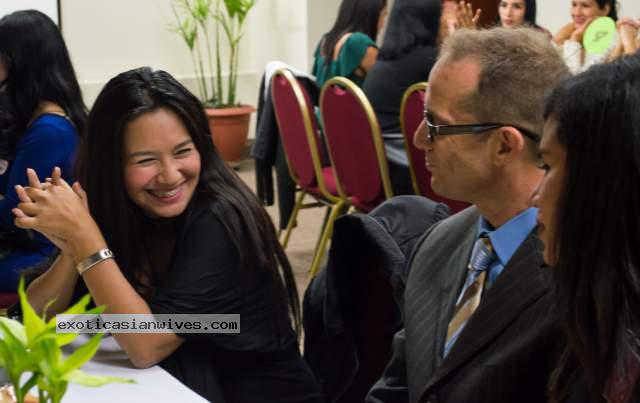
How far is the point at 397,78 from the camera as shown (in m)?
4.29

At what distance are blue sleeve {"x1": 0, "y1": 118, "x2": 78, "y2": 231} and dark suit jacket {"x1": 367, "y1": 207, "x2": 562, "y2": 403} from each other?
4.91 feet

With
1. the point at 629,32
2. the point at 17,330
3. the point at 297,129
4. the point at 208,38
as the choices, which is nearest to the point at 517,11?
the point at 629,32

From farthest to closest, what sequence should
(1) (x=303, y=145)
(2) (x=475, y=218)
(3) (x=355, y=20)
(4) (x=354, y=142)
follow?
1. (3) (x=355, y=20)
2. (1) (x=303, y=145)
3. (4) (x=354, y=142)
4. (2) (x=475, y=218)

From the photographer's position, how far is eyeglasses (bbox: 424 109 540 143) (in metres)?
1.62

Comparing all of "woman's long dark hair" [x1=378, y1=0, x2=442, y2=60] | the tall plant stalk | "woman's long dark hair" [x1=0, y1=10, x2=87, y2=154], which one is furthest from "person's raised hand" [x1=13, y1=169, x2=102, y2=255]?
the tall plant stalk

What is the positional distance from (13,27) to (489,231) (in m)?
1.83

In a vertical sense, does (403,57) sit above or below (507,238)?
below

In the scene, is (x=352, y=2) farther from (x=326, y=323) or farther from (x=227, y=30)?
(x=326, y=323)

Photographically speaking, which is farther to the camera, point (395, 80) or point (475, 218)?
point (395, 80)

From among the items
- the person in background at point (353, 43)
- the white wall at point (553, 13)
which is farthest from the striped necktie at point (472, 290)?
the white wall at point (553, 13)

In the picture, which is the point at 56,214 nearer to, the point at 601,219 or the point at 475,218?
the point at 475,218

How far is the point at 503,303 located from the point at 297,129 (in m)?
2.75

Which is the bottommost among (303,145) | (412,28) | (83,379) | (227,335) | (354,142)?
(303,145)

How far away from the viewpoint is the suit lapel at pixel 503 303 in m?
1.46
